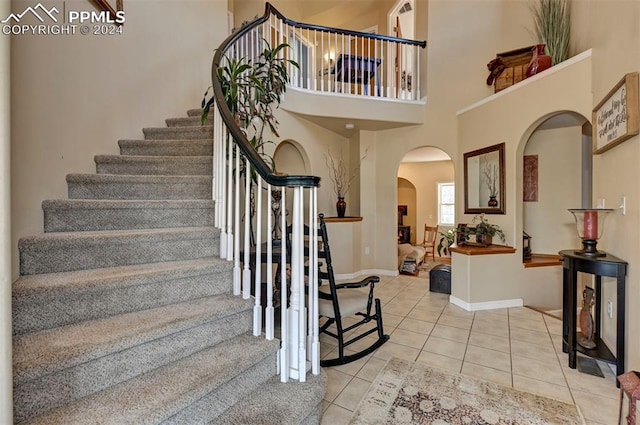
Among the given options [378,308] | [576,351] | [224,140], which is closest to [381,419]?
[378,308]

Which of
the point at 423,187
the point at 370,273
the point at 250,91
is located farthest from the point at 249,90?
the point at 423,187

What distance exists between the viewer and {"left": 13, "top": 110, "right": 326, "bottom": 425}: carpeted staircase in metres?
1.11

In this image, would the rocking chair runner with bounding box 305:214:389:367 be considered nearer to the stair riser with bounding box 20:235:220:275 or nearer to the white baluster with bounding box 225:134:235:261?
the white baluster with bounding box 225:134:235:261

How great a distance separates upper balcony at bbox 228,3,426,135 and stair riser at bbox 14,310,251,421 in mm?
3427

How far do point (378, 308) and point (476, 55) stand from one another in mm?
4310

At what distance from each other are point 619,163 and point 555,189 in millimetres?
2383

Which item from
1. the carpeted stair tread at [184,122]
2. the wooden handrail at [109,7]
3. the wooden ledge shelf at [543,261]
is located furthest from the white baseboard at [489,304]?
the wooden handrail at [109,7]

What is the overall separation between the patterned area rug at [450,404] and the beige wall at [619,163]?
668 millimetres

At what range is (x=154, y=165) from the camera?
2562 mm

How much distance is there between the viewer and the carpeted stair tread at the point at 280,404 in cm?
132

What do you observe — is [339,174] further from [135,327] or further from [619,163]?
[135,327]

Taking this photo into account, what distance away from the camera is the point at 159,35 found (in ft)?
10.4

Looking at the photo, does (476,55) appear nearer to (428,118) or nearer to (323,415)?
(428,118)

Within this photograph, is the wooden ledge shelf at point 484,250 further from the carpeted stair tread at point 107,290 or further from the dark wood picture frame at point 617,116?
the carpeted stair tread at point 107,290
